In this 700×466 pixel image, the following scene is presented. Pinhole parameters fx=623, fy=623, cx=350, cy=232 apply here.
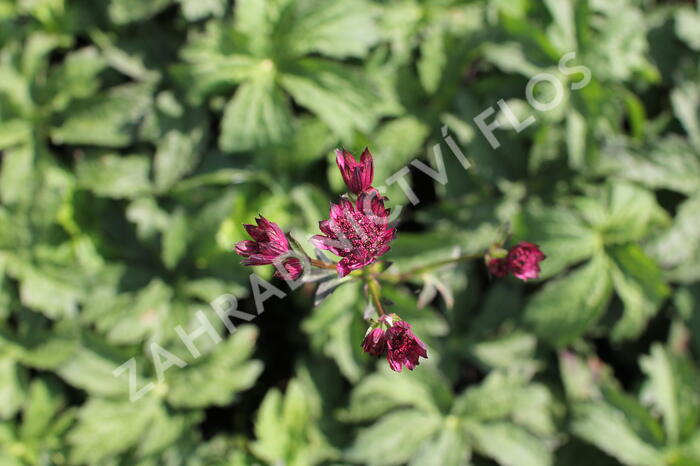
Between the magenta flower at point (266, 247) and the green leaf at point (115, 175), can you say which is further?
the green leaf at point (115, 175)

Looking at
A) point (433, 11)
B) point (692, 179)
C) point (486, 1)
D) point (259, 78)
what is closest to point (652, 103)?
point (692, 179)

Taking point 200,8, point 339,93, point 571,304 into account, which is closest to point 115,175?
point 200,8

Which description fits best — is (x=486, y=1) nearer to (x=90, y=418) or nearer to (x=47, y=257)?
(x=47, y=257)

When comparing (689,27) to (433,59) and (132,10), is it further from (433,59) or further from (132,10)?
(132,10)

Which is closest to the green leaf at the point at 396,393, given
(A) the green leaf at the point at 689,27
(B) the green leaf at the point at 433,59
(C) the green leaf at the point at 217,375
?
(C) the green leaf at the point at 217,375

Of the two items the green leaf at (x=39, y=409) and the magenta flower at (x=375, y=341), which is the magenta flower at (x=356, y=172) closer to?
the magenta flower at (x=375, y=341)
